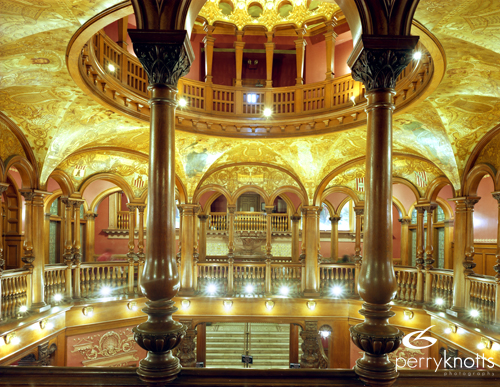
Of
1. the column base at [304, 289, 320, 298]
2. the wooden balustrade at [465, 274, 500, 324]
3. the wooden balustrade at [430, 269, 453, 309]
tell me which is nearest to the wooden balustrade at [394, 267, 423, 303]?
the wooden balustrade at [430, 269, 453, 309]

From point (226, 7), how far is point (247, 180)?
17.7ft

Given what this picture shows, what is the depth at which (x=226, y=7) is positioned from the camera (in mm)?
9633

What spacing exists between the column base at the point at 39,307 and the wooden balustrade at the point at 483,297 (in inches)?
378

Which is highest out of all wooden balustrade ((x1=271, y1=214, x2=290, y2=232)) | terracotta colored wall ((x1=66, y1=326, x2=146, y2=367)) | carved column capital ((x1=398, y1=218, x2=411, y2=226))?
carved column capital ((x1=398, y1=218, x2=411, y2=226))

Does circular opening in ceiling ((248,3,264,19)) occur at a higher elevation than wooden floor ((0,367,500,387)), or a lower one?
higher

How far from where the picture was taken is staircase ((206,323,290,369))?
12156 mm

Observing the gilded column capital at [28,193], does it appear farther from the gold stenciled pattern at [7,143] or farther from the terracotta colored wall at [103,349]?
the terracotta colored wall at [103,349]

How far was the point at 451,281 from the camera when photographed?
948 centimetres

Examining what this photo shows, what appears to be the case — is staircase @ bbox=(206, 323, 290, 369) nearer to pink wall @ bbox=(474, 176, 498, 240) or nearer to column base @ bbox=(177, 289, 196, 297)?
column base @ bbox=(177, 289, 196, 297)

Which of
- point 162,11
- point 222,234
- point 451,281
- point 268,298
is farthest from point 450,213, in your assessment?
point 162,11

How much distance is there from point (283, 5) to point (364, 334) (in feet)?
30.0

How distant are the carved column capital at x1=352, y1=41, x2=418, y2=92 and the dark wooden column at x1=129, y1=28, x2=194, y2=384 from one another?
4.94 feet

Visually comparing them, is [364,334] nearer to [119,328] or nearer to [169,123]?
[169,123]

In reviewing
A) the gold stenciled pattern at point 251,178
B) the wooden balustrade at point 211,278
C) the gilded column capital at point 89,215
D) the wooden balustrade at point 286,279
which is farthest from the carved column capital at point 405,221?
the gilded column capital at point 89,215
